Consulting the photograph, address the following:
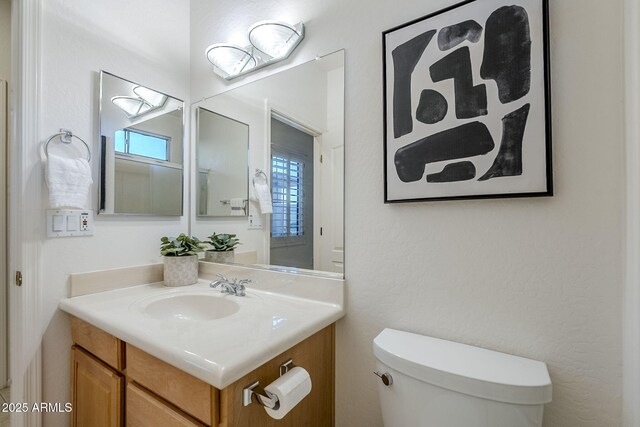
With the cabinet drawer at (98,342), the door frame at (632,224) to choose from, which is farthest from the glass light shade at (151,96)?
the door frame at (632,224)

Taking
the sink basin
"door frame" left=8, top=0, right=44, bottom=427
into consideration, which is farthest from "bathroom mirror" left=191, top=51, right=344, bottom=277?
"door frame" left=8, top=0, right=44, bottom=427

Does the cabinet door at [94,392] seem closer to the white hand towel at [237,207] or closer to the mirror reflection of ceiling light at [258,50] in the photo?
the white hand towel at [237,207]

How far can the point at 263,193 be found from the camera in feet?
4.64

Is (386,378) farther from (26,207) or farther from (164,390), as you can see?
(26,207)

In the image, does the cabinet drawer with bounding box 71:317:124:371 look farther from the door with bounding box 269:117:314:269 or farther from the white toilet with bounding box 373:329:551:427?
the white toilet with bounding box 373:329:551:427

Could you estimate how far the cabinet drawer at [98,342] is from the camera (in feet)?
3.14

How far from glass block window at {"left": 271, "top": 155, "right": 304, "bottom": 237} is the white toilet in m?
0.63

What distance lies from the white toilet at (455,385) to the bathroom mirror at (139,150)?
1.34 m

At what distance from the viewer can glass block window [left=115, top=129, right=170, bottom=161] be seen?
4.57 ft

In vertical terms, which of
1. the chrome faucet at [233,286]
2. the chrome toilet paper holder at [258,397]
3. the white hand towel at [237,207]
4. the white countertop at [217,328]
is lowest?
the chrome toilet paper holder at [258,397]

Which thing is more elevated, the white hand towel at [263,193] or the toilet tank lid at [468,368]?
the white hand towel at [263,193]

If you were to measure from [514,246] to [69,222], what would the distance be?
1.69 meters

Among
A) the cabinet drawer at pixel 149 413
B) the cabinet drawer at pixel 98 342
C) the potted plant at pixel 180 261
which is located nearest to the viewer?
the cabinet drawer at pixel 149 413

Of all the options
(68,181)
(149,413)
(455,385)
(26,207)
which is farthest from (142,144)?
(455,385)
